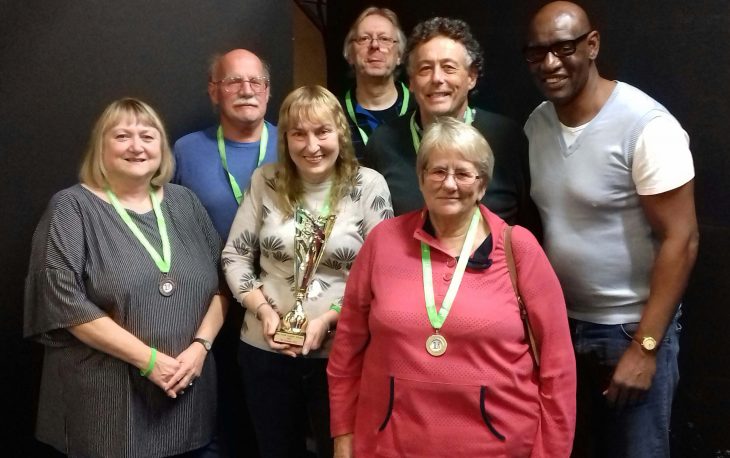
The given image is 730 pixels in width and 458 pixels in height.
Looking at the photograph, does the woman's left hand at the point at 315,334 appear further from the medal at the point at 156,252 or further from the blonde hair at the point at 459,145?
the blonde hair at the point at 459,145

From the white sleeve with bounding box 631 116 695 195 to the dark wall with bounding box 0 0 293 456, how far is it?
2.07 metres

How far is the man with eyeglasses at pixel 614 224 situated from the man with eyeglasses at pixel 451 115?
116 mm

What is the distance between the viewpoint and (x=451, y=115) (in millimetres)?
2338

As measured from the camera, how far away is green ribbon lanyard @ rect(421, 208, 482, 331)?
1737mm

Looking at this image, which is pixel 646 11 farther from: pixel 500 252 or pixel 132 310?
pixel 132 310

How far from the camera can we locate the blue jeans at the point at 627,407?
2.10 meters

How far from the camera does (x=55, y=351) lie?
2.18 m

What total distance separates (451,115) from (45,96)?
1.56m

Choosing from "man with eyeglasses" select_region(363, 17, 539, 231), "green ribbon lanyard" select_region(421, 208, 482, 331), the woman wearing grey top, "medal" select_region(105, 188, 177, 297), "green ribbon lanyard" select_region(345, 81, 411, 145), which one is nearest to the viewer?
"green ribbon lanyard" select_region(421, 208, 482, 331)

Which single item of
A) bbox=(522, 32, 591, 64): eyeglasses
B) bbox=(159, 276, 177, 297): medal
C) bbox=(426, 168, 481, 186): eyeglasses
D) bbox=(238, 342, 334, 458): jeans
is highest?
bbox=(522, 32, 591, 64): eyeglasses

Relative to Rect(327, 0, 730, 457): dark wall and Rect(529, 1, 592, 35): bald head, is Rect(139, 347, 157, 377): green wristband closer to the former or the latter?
Rect(529, 1, 592, 35): bald head

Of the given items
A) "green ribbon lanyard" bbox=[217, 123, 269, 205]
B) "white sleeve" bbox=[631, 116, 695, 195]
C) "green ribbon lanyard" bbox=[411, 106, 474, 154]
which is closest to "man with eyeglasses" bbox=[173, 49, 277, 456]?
"green ribbon lanyard" bbox=[217, 123, 269, 205]

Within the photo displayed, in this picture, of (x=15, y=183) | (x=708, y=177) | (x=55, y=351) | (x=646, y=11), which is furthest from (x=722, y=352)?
(x=15, y=183)

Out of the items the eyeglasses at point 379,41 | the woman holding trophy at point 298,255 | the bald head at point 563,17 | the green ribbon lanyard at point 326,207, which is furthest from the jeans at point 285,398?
the eyeglasses at point 379,41
